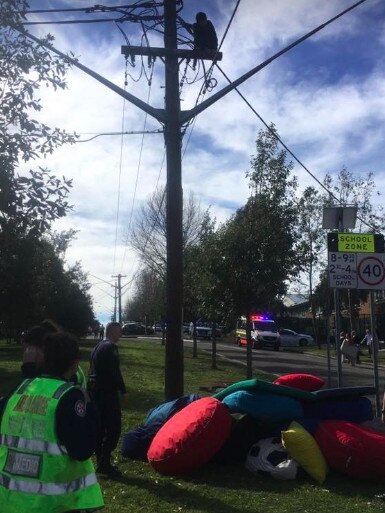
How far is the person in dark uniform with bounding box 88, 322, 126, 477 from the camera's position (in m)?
7.39

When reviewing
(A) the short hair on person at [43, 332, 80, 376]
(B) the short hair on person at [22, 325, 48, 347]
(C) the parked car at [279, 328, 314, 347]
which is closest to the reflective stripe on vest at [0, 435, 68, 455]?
(A) the short hair on person at [43, 332, 80, 376]

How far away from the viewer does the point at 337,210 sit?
1138cm

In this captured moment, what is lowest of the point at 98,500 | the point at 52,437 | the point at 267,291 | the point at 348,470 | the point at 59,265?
the point at 348,470

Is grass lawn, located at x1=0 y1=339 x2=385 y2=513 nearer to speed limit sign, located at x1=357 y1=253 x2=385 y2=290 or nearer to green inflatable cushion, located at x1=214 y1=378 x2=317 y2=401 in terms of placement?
green inflatable cushion, located at x1=214 y1=378 x2=317 y2=401

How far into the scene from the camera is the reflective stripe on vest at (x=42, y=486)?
309 cm

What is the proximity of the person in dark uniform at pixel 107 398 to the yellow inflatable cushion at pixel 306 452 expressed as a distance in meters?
1.89

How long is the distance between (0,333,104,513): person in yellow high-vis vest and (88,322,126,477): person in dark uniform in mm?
4193

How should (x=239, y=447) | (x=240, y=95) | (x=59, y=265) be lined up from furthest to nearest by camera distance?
(x=59, y=265)
(x=240, y=95)
(x=239, y=447)

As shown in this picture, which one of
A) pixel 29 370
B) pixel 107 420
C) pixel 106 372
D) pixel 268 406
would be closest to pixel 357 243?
pixel 268 406

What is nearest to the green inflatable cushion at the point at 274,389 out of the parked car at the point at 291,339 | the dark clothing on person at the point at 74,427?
the dark clothing on person at the point at 74,427

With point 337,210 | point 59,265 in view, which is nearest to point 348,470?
point 337,210

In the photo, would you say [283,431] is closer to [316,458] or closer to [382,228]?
[316,458]

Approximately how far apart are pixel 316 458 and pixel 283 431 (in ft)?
1.54

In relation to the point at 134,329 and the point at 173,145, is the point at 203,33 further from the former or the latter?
the point at 134,329
